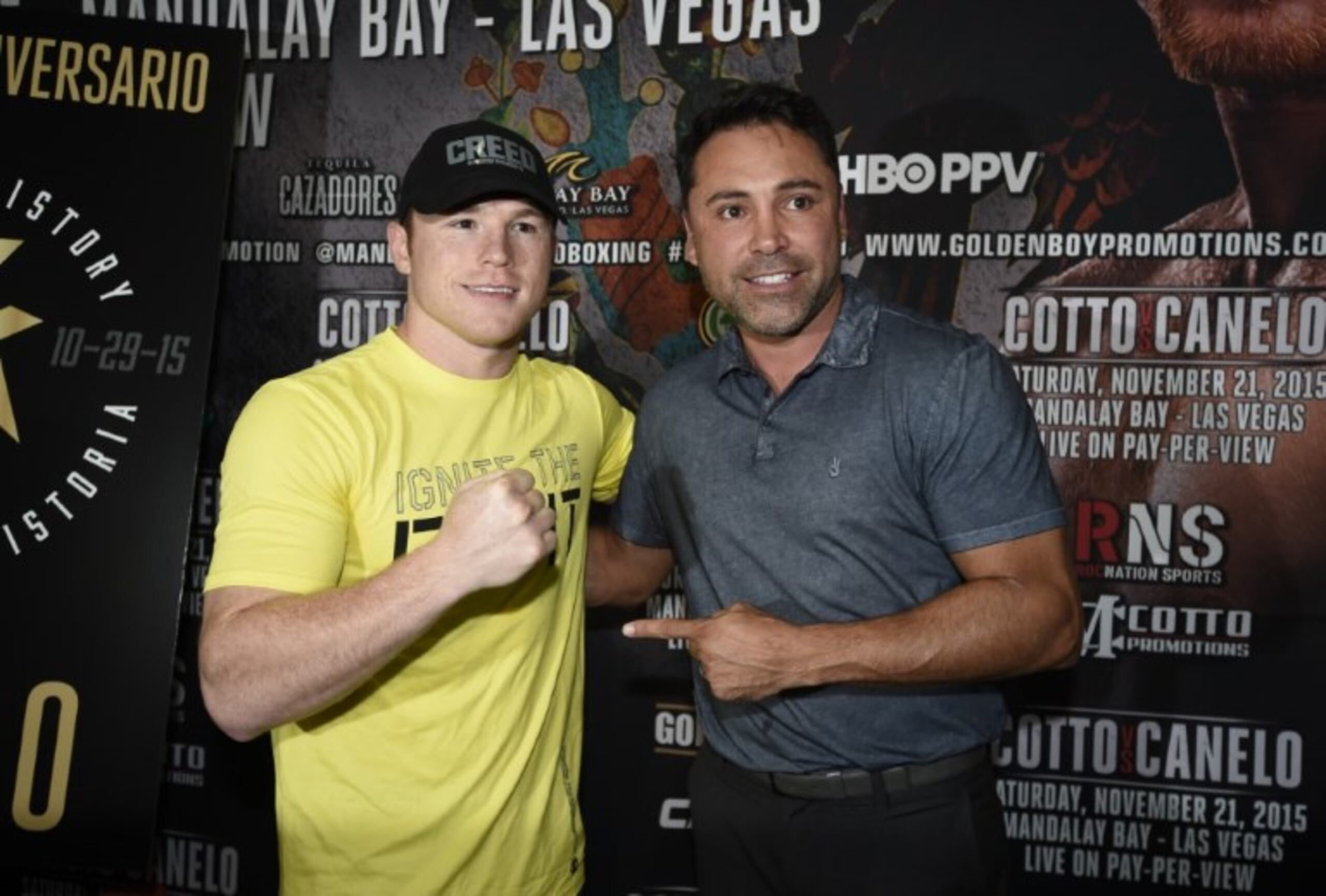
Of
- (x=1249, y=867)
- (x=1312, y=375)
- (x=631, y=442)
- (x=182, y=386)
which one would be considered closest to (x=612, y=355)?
(x=631, y=442)

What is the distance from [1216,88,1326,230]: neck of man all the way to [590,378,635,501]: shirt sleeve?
114 centimetres

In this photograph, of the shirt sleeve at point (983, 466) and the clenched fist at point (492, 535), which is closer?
the clenched fist at point (492, 535)

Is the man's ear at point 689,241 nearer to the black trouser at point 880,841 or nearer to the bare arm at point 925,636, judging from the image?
the bare arm at point 925,636

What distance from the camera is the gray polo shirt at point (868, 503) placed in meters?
1.63

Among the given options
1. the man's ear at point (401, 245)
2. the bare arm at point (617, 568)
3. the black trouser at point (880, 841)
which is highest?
the man's ear at point (401, 245)

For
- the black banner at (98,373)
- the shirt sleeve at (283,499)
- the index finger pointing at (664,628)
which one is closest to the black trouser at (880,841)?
the index finger pointing at (664,628)

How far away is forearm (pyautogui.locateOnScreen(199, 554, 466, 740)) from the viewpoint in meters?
1.39

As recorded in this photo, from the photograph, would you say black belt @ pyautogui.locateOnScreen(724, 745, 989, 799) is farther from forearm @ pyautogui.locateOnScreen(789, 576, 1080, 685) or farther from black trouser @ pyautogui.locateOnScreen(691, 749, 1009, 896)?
forearm @ pyautogui.locateOnScreen(789, 576, 1080, 685)

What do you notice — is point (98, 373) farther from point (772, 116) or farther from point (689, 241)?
point (772, 116)

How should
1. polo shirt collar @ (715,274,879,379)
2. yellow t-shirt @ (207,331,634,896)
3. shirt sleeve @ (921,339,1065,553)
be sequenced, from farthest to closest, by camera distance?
polo shirt collar @ (715,274,879,379)
shirt sleeve @ (921,339,1065,553)
yellow t-shirt @ (207,331,634,896)

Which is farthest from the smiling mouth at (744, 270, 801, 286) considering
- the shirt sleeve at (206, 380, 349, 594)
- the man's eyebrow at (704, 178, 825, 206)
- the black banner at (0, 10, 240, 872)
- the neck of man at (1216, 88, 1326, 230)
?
the black banner at (0, 10, 240, 872)

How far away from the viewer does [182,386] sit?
2408 millimetres

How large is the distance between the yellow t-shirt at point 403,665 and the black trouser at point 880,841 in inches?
11.5

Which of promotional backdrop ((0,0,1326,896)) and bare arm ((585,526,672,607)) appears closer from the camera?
bare arm ((585,526,672,607))
